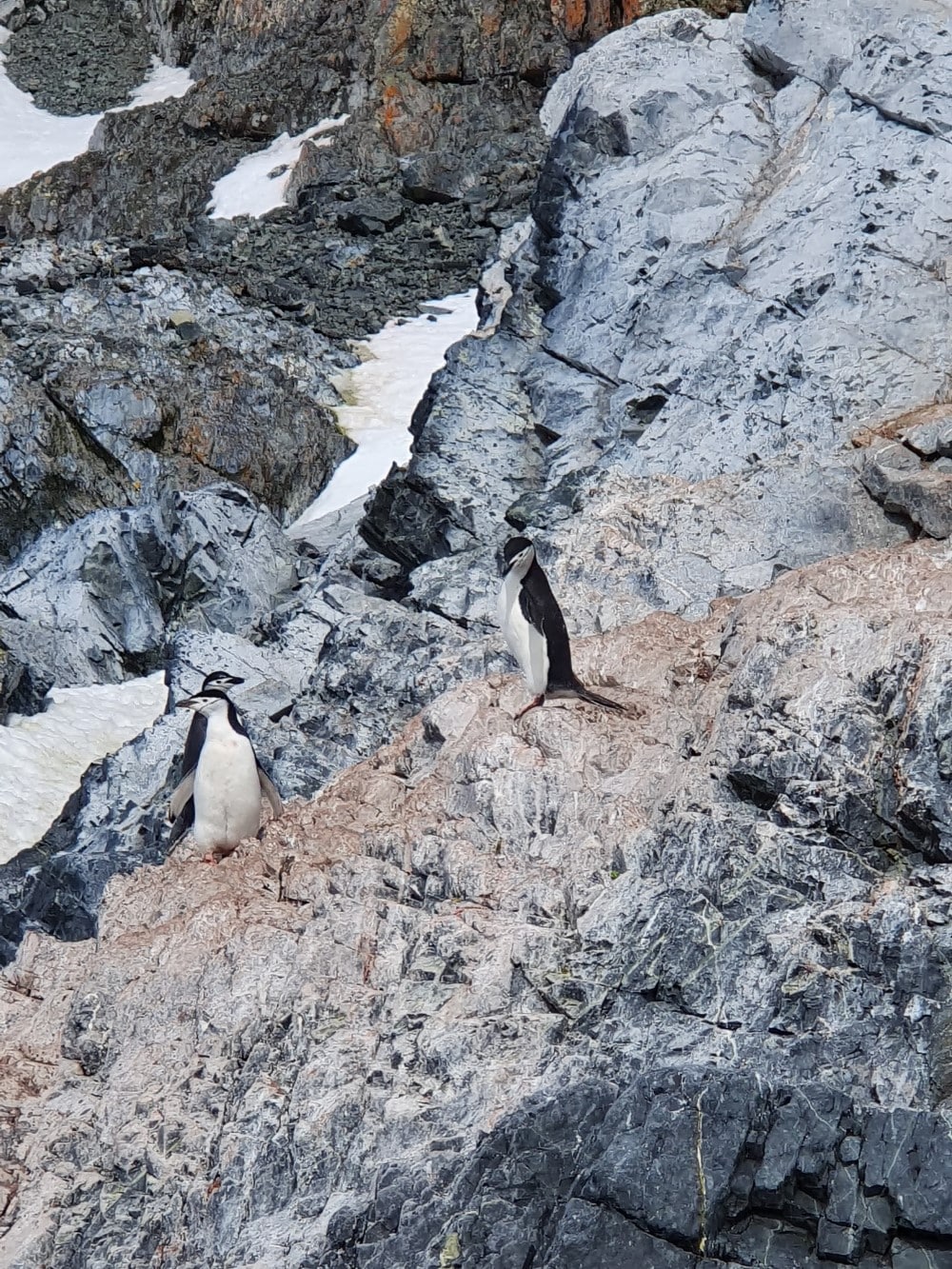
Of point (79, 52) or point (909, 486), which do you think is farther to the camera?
point (79, 52)

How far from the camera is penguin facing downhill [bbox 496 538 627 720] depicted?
928 cm

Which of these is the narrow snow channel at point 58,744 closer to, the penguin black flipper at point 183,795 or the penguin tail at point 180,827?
the penguin tail at point 180,827

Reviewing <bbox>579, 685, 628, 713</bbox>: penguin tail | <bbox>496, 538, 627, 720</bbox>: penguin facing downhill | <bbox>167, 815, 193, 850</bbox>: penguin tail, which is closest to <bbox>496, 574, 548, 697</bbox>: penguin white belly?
<bbox>496, 538, 627, 720</bbox>: penguin facing downhill

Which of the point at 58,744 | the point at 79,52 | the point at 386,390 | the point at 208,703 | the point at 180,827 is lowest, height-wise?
the point at 386,390

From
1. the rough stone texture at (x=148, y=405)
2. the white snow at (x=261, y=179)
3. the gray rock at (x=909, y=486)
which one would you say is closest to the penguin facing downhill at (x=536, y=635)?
the gray rock at (x=909, y=486)

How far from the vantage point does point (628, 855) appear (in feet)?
26.2

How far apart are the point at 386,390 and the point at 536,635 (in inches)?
828

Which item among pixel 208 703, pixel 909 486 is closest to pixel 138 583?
pixel 208 703

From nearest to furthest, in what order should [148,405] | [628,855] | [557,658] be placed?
Answer: [628,855]
[557,658]
[148,405]

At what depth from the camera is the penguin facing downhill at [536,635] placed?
9.28 m

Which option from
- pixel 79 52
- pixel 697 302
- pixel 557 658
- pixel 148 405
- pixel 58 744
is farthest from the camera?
pixel 79 52

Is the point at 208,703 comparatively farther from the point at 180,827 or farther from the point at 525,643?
the point at 525,643

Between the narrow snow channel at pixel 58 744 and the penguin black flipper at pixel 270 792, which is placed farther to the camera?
the narrow snow channel at pixel 58 744

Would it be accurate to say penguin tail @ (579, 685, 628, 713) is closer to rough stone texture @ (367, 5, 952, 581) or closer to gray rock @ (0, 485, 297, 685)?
rough stone texture @ (367, 5, 952, 581)
